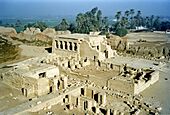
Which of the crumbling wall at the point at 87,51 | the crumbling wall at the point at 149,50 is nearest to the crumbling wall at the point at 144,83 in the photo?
the crumbling wall at the point at 87,51

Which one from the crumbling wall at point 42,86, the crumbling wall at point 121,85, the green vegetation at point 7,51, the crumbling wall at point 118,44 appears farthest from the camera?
the crumbling wall at point 118,44

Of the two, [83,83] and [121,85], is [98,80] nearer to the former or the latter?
[83,83]

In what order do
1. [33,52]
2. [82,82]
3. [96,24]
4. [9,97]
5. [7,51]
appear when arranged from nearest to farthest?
[9,97], [82,82], [33,52], [7,51], [96,24]

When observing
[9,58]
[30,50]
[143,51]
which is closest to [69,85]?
[9,58]

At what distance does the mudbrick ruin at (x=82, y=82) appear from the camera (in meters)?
22.6

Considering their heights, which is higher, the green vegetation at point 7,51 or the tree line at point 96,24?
the tree line at point 96,24

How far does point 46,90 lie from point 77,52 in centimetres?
1102

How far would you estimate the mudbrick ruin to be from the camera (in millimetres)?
22594

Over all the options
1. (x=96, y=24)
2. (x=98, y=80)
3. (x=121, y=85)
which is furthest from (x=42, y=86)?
(x=96, y=24)

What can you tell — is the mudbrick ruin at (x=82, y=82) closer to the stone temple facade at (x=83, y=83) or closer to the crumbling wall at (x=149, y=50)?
the stone temple facade at (x=83, y=83)

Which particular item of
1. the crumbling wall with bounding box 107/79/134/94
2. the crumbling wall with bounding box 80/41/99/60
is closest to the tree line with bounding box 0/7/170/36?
the crumbling wall with bounding box 80/41/99/60

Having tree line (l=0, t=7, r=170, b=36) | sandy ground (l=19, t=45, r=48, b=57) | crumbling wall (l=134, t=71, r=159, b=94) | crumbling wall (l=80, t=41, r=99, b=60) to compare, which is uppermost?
tree line (l=0, t=7, r=170, b=36)

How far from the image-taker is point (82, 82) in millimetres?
27578

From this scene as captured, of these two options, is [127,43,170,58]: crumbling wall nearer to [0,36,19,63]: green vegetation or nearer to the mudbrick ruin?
the mudbrick ruin
